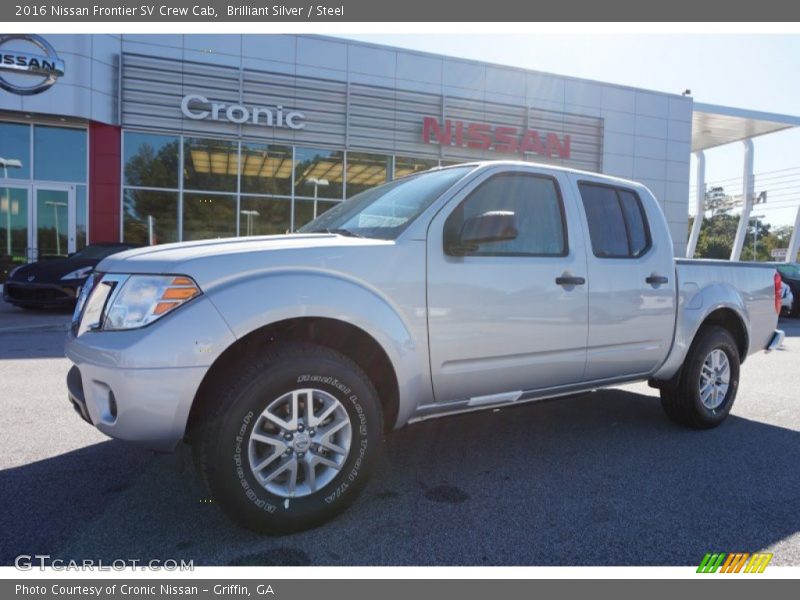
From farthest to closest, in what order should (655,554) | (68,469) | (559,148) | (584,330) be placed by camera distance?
(559,148)
(584,330)
(68,469)
(655,554)

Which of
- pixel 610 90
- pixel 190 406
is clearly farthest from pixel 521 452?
pixel 610 90

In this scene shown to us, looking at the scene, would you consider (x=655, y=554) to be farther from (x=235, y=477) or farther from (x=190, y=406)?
(x=190, y=406)

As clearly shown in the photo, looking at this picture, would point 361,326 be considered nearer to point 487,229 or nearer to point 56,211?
point 487,229

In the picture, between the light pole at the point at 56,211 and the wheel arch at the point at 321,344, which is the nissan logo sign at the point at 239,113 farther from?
the wheel arch at the point at 321,344

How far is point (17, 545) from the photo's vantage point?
2477 mm

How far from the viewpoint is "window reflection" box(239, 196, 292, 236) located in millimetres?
17172

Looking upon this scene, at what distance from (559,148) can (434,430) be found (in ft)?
58.1

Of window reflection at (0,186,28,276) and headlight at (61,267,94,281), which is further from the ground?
window reflection at (0,186,28,276)

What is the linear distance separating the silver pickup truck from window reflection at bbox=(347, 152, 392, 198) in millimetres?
14630

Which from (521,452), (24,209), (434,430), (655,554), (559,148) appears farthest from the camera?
(559,148)

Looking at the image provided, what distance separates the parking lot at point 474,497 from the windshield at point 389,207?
4.70 feet

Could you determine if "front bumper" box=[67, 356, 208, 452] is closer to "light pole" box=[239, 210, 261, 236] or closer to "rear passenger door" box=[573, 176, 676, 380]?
"rear passenger door" box=[573, 176, 676, 380]

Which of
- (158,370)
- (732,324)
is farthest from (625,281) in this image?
(158,370)

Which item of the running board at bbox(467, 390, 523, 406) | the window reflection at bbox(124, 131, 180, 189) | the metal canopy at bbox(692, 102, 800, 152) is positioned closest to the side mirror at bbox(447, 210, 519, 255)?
the running board at bbox(467, 390, 523, 406)
